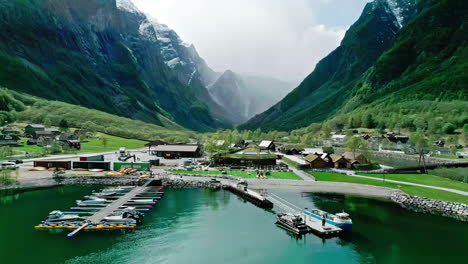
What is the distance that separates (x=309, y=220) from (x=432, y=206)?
86.5 feet

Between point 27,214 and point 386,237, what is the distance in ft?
198

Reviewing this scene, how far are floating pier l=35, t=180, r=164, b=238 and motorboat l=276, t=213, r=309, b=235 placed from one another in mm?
23742

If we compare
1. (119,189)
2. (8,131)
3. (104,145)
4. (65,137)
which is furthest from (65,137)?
(119,189)

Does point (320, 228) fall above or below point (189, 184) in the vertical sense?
below

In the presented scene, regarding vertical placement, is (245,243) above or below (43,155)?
below

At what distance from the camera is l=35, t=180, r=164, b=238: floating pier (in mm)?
53156

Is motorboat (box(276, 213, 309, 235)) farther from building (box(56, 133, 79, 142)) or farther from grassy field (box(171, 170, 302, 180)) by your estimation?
building (box(56, 133, 79, 142))

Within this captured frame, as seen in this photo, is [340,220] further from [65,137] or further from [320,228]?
[65,137]

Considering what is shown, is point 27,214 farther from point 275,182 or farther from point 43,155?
point 43,155

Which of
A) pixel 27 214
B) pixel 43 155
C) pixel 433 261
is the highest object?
pixel 43 155

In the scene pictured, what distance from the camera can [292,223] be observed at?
5406 cm

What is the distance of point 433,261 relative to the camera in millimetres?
43656

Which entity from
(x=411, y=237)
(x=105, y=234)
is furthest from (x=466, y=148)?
(x=105, y=234)

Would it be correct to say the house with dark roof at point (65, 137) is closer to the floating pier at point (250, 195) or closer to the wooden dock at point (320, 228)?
the floating pier at point (250, 195)
